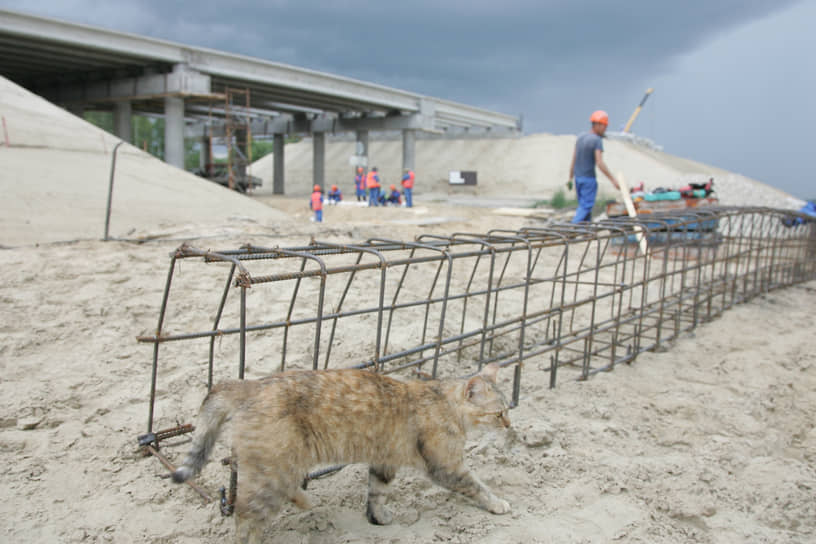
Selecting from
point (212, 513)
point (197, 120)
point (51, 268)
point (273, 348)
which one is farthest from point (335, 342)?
point (197, 120)

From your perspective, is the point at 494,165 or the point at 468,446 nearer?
the point at 468,446

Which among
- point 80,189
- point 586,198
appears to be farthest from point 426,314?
point 80,189

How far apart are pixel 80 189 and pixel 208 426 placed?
10326 mm

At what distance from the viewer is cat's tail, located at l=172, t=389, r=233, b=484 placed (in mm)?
2506

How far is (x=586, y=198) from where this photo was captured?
8328 mm

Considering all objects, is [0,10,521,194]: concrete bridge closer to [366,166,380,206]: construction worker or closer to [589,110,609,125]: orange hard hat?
[366,166,380,206]: construction worker

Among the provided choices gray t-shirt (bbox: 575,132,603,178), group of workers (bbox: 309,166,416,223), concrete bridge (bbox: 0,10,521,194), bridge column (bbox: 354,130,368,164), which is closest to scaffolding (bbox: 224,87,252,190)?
concrete bridge (bbox: 0,10,521,194)

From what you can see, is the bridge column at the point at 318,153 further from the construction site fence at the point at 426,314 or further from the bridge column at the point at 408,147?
the construction site fence at the point at 426,314

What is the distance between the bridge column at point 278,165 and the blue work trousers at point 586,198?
26.8 meters

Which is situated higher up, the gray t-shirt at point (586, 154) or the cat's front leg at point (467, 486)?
the gray t-shirt at point (586, 154)

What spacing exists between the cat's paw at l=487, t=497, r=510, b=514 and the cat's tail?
146cm

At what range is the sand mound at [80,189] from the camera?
900 centimetres

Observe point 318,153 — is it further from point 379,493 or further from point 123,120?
point 379,493

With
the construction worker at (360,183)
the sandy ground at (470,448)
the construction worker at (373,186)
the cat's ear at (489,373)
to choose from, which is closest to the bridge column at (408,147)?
the construction worker at (360,183)
